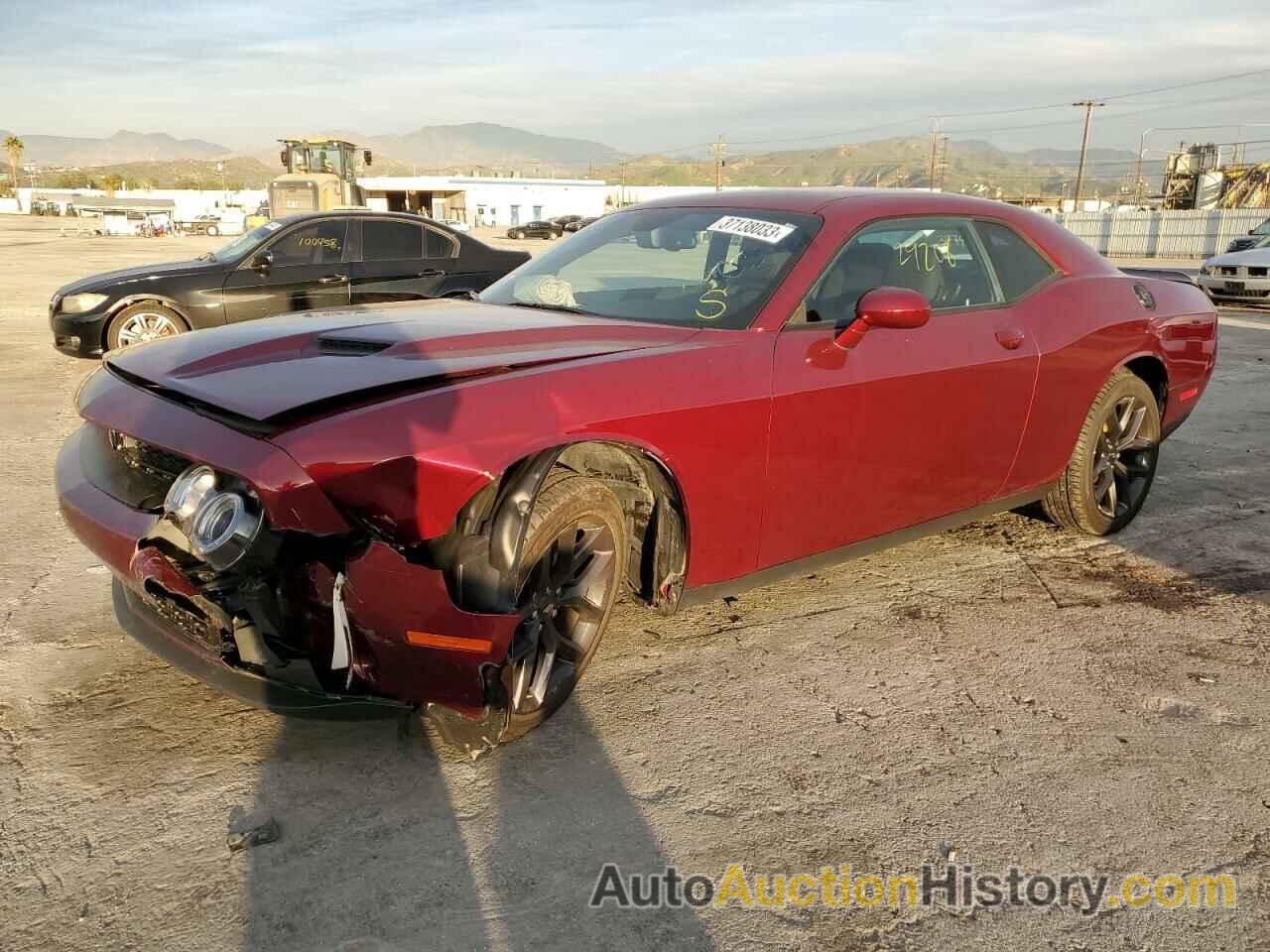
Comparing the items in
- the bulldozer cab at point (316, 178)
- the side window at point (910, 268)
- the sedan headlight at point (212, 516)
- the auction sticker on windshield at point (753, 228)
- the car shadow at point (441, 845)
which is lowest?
the car shadow at point (441, 845)

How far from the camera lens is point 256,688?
248 cm

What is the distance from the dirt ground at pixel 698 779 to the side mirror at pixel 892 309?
45.6 inches

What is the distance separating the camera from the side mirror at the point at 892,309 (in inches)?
124

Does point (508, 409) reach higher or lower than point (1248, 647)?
higher

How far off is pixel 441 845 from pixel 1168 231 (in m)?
40.1

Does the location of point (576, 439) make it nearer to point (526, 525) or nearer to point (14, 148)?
point (526, 525)

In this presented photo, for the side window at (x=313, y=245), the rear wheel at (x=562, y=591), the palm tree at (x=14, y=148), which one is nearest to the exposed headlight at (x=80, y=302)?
the side window at (x=313, y=245)

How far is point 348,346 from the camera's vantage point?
2898 millimetres

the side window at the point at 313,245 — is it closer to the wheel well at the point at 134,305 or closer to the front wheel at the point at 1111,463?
the wheel well at the point at 134,305

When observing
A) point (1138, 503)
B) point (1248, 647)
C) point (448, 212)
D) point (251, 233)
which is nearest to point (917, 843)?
point (1248, 647)

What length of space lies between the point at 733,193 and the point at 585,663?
2.14m

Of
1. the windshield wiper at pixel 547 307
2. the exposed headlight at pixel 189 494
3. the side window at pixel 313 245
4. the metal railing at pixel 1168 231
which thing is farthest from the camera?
the metal railing at pixel 1168 231

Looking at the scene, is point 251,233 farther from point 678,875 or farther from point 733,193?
point 678,875

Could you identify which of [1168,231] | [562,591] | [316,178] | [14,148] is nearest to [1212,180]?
[1168,231]
